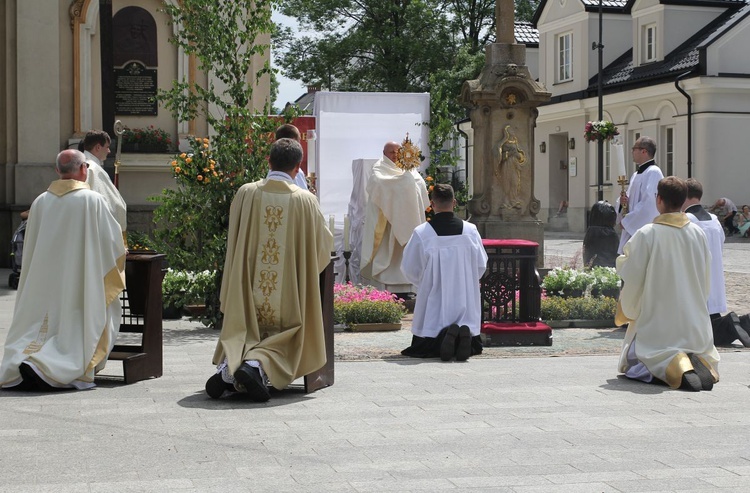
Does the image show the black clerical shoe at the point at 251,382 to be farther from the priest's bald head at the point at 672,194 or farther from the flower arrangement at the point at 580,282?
the flower arrangement at the point at 580,282

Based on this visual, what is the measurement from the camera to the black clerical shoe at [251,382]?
7.73m

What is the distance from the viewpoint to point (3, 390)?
8289mm

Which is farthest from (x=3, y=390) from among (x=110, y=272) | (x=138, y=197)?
(x=138, y=197)

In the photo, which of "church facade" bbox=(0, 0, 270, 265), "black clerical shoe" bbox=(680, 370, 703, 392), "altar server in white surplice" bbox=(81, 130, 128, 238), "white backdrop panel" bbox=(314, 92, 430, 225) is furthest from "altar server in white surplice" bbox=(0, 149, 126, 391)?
"church facade" bbox=(0, 0, 270, 265)

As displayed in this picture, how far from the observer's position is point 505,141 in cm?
1614

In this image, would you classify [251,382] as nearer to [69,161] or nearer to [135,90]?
[69,161]

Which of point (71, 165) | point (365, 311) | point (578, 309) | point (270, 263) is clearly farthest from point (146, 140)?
point (270, 263)

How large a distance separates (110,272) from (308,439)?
2739mm

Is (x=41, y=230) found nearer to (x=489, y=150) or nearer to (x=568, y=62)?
(x=489, y=150)

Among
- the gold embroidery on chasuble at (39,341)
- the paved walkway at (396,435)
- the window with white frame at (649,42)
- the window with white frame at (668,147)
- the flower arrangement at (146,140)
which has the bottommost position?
the paved walkway at (396,435)

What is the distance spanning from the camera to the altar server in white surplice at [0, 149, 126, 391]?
834cm

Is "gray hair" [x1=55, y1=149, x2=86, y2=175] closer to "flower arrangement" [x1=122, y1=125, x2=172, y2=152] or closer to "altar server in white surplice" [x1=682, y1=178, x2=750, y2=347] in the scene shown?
"altar server in white surplice" [x1=682, y1=178, x2=750, y2=347]

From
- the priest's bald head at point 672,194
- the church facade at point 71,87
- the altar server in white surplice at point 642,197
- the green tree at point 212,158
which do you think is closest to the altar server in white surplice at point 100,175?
the green tree at point 212,158

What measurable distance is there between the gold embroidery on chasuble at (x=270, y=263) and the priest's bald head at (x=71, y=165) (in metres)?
1.52
